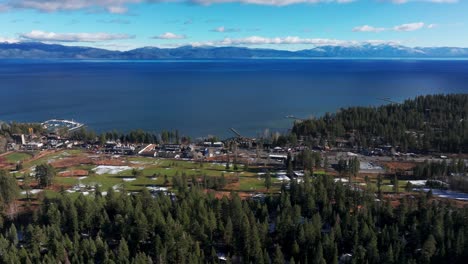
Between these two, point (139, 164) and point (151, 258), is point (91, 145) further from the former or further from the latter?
point (151, 258)

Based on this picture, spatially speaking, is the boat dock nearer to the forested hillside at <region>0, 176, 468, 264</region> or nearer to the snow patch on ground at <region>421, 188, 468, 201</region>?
the forested hillside at <region>0, 176, 468, 264</region>

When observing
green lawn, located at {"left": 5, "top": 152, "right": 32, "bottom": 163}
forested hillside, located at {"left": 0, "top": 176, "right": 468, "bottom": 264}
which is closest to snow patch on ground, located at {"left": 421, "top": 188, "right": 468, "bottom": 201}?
forested hillside, located at {"left": 0, "top": 176, "right": 468, "bottom": 264}

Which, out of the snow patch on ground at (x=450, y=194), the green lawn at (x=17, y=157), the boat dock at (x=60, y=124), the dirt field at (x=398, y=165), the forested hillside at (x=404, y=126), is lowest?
the green lawn at (x=17, y=157)

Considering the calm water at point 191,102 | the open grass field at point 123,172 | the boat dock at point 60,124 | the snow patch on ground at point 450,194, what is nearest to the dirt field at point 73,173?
the open grass field at point 123,172

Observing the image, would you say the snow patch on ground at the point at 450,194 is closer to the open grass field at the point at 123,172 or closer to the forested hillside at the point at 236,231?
the forested hillside at the point at 236,231

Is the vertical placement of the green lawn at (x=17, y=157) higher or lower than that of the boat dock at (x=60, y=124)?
lower

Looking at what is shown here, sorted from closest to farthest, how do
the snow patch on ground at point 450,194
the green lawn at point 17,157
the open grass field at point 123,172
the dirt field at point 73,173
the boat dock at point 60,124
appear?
the snow patch on ground at point 450,194
the open grass field at point 123,172
the dirt field at point 73,173
the green lawn at point 17,157
the boat dock at point 60,124

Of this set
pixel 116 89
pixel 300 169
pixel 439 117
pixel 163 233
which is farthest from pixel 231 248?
pixel 116 89
